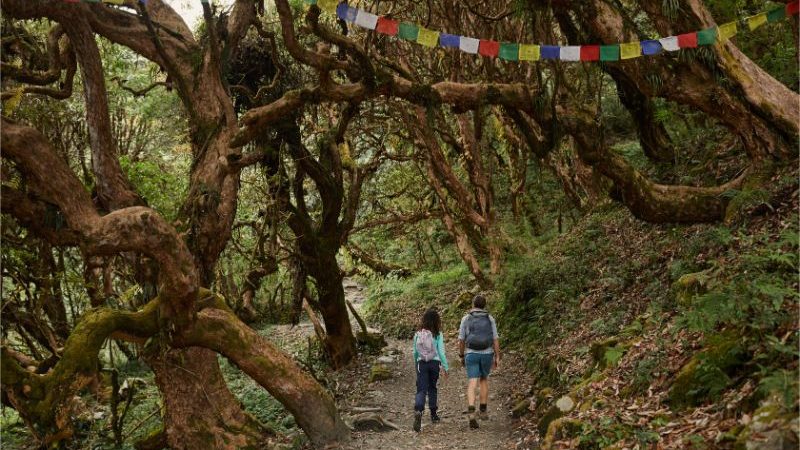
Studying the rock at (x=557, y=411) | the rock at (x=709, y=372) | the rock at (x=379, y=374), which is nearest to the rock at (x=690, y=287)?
the rock at (x=709, y=372)

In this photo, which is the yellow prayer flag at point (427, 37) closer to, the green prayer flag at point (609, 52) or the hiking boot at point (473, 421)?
the green prayer flag at point (609, 52)

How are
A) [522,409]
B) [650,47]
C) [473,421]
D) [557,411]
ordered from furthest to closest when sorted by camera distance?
[522,409] < [473,421] < [650,47] < [557,411]

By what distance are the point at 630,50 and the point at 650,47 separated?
24cm

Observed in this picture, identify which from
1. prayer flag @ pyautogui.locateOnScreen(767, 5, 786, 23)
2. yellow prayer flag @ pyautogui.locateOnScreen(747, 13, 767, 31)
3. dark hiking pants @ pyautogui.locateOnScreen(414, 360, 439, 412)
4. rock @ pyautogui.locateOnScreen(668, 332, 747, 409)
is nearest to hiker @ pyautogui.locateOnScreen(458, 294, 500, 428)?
dark hiking pants @ pyautogui.locateOnScreen(414, 360, 439, 412)

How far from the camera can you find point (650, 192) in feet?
30.3

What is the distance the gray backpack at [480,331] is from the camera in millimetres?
8617

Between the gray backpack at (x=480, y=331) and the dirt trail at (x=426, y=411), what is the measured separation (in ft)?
3.60

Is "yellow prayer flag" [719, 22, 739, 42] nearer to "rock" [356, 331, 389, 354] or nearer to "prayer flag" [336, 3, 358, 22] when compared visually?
"prayer flag" [336, 3, 358, 22]

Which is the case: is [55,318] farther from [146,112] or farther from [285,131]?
[285,131]

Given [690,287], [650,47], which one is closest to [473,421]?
[690,287]

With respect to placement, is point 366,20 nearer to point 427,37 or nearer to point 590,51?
point 427,37

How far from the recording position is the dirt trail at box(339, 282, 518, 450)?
27.3 feet

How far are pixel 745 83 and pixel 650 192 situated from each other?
72.2 inches

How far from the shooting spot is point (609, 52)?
8.68 metres
